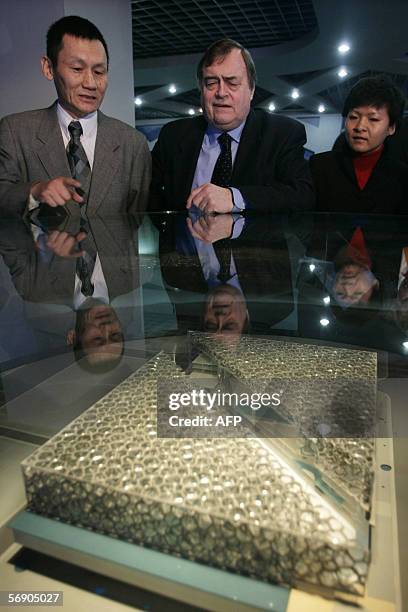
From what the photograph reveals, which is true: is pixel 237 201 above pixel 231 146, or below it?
below

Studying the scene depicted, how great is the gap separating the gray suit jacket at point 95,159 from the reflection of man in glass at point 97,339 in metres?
1.25

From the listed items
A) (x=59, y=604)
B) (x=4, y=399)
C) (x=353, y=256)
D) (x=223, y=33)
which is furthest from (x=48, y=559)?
(x=223, y=33)

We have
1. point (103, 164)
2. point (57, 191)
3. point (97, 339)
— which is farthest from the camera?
point (103, 164)

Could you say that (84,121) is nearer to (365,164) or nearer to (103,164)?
(103,164)

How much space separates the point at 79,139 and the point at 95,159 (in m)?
0.10

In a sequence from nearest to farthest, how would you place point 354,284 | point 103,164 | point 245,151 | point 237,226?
1. point 354,284
2. point 237,226
3. point 245,151
4. point 103,164

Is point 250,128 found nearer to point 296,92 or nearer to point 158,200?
point 158,200

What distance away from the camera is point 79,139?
167 centimetres

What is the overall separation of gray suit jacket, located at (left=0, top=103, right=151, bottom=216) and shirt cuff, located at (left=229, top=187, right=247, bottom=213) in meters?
0.50

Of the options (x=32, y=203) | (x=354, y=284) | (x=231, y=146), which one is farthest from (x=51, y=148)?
(x=354, y=284)

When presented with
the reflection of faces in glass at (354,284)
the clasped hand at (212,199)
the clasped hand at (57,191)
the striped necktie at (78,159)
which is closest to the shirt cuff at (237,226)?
the clasped hand at (212,199)

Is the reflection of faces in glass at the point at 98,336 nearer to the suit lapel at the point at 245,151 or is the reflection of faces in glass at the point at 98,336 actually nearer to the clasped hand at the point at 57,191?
the clasped hand at the point at 57,191

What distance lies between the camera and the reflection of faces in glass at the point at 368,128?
146cm
